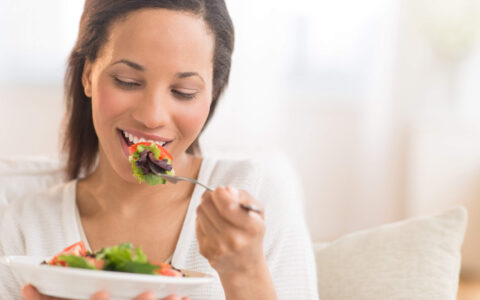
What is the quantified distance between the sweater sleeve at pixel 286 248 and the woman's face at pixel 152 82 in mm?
294

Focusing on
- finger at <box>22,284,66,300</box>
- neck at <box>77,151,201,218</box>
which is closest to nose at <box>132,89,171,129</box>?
neck at <box>77,151,201,218</box>

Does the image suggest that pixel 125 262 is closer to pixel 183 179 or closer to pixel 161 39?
pixel 183 179

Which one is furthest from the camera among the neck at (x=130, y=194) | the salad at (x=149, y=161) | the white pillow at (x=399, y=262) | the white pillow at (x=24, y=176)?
the white pillow at (x=24, y=176)

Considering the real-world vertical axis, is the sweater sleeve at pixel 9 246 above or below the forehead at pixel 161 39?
below

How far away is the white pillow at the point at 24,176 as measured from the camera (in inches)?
82.2

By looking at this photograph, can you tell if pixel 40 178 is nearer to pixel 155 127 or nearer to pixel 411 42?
pixel 155 127

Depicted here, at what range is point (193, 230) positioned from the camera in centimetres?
172

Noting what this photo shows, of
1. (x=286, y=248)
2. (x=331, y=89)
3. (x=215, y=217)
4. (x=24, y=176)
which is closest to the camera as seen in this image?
(x=215, y=217)

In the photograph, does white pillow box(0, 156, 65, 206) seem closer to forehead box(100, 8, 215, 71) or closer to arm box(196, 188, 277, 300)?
forehead box(100, 8, 215, 71)

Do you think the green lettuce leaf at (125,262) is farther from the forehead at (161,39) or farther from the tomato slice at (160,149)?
the forehead at (161,39)

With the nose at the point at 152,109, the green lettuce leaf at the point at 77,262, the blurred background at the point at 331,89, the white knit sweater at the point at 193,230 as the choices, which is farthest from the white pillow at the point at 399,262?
the blurred background at the point at 331,89

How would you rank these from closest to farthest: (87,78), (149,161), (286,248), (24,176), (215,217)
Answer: (215,217)
(149,161)
(286,248)
(87,78)
(24,176)

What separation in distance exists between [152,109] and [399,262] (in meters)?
0.79

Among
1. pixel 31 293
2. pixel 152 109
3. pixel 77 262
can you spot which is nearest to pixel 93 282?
pixel 77 262
